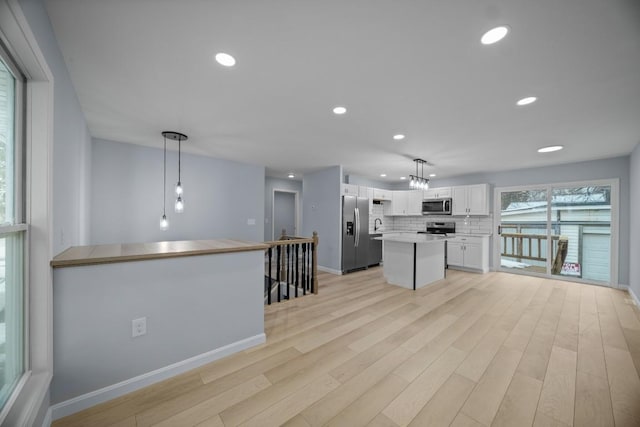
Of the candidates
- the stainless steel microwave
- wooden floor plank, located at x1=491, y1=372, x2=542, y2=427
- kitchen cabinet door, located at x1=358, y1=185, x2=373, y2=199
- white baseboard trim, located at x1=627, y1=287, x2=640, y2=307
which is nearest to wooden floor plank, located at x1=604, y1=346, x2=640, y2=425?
wooden floor plank, located at x1=491, y1=372, x2=542, y2=427

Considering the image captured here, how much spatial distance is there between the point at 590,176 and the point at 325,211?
533 centimetres

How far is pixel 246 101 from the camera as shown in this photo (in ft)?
8.09

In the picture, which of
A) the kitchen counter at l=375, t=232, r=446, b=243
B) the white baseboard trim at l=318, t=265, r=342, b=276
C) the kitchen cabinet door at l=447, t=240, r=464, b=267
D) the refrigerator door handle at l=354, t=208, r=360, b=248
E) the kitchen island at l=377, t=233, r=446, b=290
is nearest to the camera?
the kitchen counter at l=375, t=232, r=446, b=243

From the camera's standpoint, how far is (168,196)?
442cm

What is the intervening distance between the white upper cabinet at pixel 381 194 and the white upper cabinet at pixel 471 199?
62.7 inches

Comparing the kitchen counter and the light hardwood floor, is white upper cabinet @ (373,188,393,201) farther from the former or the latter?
the light hardwood floor

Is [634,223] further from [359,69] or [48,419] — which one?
[48,419]

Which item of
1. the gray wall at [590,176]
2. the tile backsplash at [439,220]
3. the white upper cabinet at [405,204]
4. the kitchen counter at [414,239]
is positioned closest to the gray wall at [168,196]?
the kitchen counter at [414,239]

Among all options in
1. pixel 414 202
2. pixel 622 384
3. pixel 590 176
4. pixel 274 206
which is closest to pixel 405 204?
pixel 414 202

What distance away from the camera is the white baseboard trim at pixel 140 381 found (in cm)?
150

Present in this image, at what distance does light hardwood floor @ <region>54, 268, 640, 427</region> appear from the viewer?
1509mm

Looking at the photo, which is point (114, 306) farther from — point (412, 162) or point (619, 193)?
point (619, 193)

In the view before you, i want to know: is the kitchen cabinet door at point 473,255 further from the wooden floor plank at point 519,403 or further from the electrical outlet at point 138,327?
the electrical outlet at point 138,327

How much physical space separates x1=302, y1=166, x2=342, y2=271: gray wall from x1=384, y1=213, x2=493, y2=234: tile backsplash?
7.25ft
